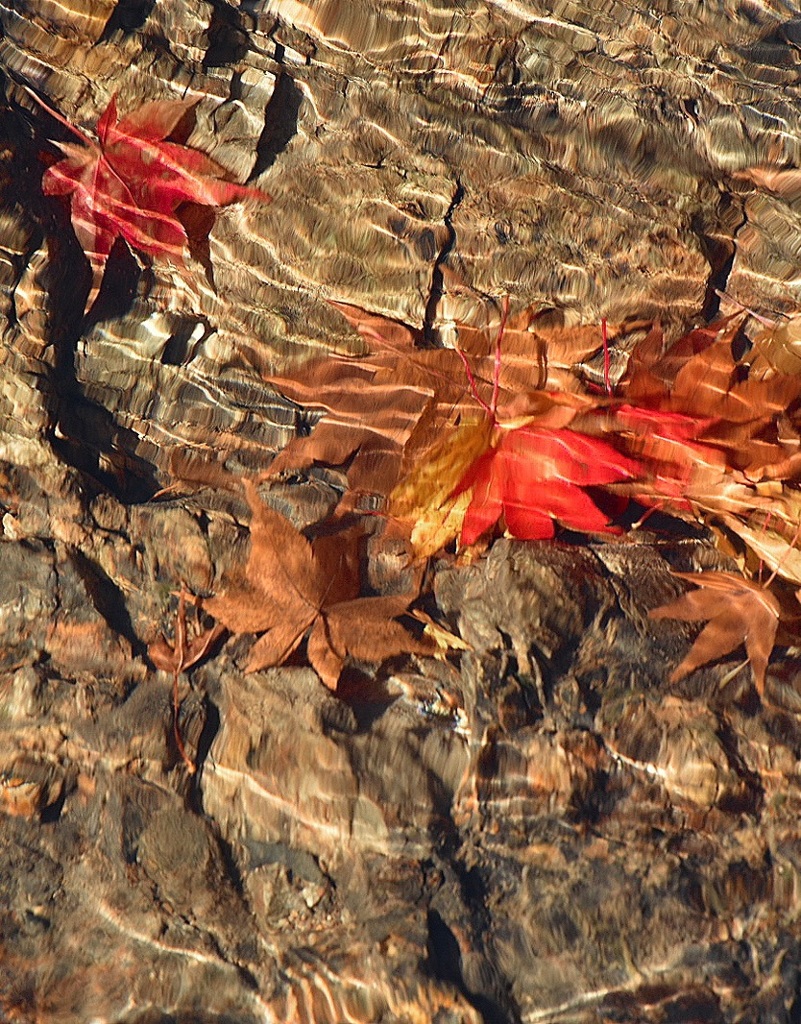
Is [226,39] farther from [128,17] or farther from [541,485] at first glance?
[541,485]

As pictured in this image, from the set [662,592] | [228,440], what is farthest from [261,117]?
[662,592]

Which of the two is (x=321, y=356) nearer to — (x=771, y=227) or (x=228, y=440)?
(x=228, y=440)

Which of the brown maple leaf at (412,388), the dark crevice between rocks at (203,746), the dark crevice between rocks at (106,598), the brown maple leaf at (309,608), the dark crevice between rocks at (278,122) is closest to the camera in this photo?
the dark crevice between rocks at (203,746)

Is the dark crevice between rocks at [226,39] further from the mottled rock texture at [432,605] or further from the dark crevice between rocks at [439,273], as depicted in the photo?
the dark crevice between rocks at [439,273]

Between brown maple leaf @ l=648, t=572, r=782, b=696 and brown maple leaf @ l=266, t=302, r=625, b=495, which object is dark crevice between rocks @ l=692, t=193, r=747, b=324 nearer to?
brown maple leaf @ l=266, t=302, r=625, b=495

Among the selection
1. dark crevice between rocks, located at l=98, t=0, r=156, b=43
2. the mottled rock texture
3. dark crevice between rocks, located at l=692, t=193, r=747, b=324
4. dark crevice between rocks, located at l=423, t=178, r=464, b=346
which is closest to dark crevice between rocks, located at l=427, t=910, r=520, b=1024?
the mottled rock texture

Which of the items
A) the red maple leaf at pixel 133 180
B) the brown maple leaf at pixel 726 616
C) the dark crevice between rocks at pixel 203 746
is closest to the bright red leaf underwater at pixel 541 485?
the brown maple leaf at pixel 726 616
